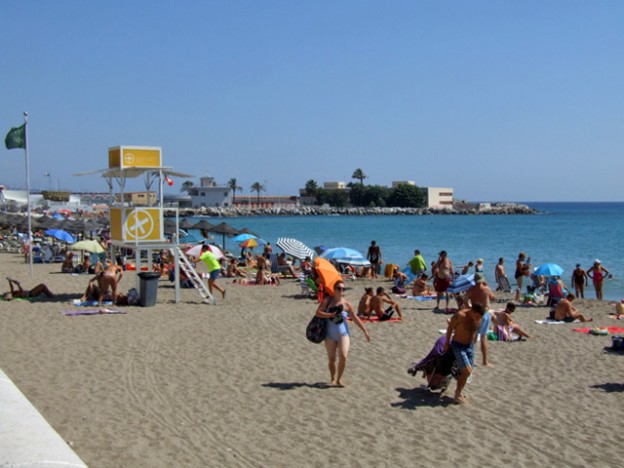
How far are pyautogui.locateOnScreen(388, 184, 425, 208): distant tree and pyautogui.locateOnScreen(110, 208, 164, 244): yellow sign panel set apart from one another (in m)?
131

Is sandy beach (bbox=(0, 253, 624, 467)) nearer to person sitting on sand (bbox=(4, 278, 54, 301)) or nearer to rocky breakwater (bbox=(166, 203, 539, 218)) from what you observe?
person sitting on sand (bbox=(4, 278, 54, 301))

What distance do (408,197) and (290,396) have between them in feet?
454

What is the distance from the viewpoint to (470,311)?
23.1ft

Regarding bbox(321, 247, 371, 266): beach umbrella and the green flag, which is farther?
bbox(321, 247, 371, 266): beach umbrella

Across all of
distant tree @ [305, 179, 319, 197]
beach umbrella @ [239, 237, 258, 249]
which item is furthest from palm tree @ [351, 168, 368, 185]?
beach umbrella @ [239, 237, 258, 249]

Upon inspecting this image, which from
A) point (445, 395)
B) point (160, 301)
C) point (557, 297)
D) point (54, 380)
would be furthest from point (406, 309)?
point (54, 380)

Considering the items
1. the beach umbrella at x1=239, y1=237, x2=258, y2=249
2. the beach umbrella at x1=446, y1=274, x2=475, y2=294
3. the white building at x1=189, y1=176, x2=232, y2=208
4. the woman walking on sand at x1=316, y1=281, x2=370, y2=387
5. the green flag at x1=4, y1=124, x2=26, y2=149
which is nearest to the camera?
the woman walking on sand at x1=316, y1=281, x2=370, y2=387

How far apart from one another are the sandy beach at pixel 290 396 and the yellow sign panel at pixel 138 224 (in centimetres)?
250

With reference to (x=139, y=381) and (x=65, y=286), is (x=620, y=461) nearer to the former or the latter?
(x=139, y=381)

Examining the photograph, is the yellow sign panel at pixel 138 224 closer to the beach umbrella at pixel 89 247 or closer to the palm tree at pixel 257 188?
the beach umbrella at pixel 89 247

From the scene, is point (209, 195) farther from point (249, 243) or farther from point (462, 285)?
point (462, 285)

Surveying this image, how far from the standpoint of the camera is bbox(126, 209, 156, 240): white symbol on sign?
47.4ft

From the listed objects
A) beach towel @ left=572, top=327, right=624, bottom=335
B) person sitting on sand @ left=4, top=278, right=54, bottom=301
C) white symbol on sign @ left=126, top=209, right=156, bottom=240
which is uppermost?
white symbol on sign @ left=126, top=209, right=156, bottom=240

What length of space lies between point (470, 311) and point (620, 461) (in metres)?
2.02
